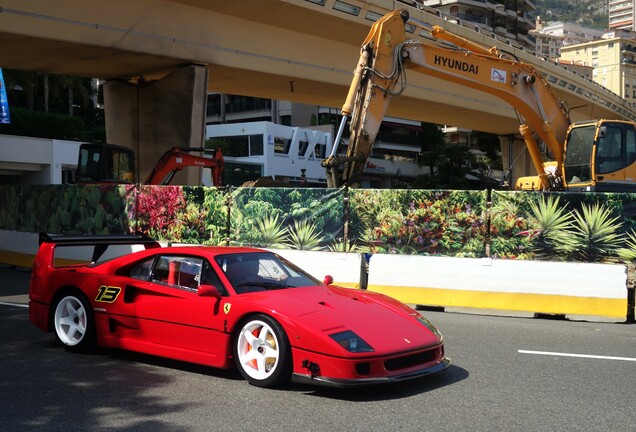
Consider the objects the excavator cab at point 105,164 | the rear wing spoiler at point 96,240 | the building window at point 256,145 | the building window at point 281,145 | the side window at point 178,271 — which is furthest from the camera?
the building window at point 281,145

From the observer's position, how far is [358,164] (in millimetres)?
17047

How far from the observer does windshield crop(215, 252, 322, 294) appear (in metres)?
6.75

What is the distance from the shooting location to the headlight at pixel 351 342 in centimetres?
577

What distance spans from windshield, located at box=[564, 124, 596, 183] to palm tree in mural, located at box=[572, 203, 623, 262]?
796 cm

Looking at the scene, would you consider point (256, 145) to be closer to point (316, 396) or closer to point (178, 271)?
point (178, 271)

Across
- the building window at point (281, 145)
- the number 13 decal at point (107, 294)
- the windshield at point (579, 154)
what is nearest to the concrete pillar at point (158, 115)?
the windshield at point (579, 154)

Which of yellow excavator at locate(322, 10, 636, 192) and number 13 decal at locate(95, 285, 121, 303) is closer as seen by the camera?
number 13 decal at locate(95, 285, 121, 303)

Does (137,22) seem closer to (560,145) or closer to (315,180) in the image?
(560,145)

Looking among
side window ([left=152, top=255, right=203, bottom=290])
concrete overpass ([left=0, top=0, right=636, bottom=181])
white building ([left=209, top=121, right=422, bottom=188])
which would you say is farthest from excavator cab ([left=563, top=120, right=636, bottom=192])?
white building ([left=209, top=121, right=422, bottom=188])

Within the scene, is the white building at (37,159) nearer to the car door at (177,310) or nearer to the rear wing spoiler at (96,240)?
the rear wing spoiler at (96,240)

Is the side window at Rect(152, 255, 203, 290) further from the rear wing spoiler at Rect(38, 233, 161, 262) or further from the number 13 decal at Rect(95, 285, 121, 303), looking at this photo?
the rear wing spoiler at Rect(38, 233, 161, 262)

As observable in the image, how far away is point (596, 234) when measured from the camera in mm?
11398

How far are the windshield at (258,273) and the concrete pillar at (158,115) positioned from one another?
16.8m

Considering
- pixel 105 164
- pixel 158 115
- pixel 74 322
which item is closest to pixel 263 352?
pixel 74 322
